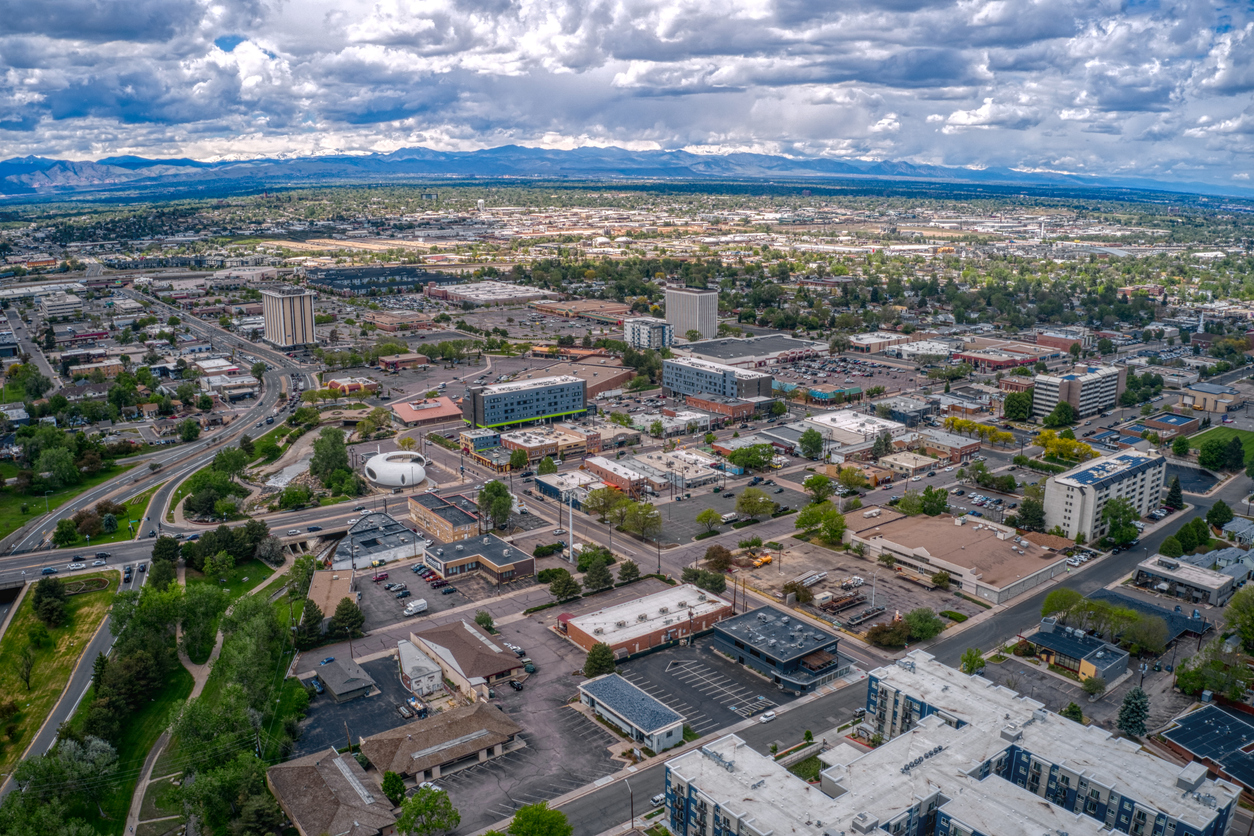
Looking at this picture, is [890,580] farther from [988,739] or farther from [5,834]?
[5,834]

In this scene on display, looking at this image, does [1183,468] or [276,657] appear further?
[1183,468]

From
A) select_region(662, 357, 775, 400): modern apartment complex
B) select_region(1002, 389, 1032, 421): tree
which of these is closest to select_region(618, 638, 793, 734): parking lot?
select_region(662, 357, 775, 400): modern apartment complex

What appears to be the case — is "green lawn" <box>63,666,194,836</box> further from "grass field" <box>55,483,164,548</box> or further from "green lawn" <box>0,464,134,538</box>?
"green lawn" <box>0,464,134,538</box>

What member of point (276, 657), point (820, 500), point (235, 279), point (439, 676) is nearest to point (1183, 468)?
point (820, 500)

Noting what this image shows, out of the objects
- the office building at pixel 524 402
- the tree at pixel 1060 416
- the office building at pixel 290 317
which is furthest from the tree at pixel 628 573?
the office building at pixel 290 317

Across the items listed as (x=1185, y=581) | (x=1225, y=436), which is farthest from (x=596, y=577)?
(x=1225, y=436)

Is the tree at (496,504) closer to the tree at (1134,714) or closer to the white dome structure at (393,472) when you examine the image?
the white dome structure at (393,472)
